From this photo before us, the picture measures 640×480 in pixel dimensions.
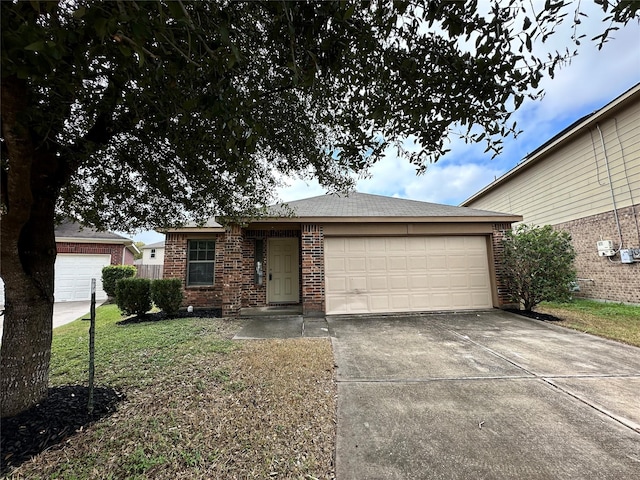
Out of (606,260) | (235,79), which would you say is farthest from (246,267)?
(606,260)

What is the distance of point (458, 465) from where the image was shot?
206 cm

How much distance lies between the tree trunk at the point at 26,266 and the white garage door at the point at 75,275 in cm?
1237

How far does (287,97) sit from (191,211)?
2.38 m

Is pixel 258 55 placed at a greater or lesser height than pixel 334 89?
greater

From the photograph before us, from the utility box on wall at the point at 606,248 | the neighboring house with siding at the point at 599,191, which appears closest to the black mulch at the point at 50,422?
the neighboring house with siding at the point at 599,191

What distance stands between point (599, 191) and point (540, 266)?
4.32m

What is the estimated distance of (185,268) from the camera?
29.0ft

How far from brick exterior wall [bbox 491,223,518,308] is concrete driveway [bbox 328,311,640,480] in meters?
2.58

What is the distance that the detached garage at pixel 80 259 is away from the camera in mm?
12328

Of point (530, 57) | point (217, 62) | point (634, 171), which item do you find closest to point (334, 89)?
point (217, 62)

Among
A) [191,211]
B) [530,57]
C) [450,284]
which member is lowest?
[450,284]

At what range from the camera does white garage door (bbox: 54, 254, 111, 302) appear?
12258 millimetres

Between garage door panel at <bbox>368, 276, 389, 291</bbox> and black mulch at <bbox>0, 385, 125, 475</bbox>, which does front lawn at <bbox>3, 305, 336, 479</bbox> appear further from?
garage door panel at <bbox>368, 276, 389, 291</bbox>

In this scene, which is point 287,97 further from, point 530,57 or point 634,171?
point 634,171
